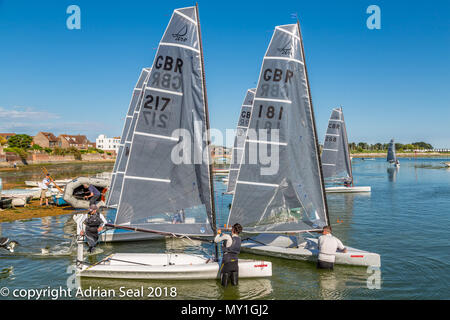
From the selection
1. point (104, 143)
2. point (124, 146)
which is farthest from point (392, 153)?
point (104, 143)

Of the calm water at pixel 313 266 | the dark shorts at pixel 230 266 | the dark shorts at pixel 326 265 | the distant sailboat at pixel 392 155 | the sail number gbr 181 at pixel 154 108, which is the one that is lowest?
the calm water at pixel 313 266

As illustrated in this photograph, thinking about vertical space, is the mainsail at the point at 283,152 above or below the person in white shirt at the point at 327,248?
above

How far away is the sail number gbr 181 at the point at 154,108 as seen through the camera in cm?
1080

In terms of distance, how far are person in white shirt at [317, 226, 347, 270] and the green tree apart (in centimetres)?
9697

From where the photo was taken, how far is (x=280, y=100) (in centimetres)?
1211

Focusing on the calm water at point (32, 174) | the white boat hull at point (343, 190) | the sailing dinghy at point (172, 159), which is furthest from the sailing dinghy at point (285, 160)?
the calm water at point (32, 174)

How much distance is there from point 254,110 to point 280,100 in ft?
3.30

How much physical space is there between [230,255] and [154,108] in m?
5.20

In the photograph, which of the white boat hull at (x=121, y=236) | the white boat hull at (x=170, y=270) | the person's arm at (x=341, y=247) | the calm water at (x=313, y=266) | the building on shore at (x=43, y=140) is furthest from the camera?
the building on shore at (x=43, y=140)

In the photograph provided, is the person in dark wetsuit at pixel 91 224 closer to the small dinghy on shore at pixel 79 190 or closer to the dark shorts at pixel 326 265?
the small dinghy on shore at pixel 79 190

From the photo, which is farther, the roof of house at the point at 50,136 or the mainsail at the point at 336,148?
the roof of house at the point at 50,136

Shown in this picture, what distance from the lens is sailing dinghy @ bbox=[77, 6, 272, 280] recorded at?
34.9 ft

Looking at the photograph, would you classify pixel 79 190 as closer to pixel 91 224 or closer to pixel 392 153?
pixel 91 224

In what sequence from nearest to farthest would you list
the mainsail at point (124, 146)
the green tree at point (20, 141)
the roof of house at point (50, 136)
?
the mainsail at point (124, 146) < the green tree at point (20, 141) < the roof of house at point (50, 136)
